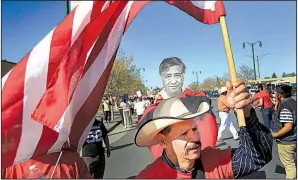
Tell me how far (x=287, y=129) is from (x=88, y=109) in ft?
3.83

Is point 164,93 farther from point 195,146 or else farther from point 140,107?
point 195,146

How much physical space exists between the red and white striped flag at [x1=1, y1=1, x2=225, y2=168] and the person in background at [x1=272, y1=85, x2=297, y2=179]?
728mm

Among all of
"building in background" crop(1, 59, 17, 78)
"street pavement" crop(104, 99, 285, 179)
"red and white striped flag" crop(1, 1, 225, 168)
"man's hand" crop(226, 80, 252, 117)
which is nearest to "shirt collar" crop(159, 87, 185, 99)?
"street pavement" crop(104, 99, 285, 179)

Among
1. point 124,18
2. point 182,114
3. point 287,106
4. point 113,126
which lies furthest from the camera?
point 287,106

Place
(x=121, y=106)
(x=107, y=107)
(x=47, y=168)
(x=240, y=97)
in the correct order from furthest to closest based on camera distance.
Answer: (x=121, y=106)
(x=107, y=107)
(x=47, y=168)
(x=240, y=97)

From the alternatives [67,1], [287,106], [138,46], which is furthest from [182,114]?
[287,106]

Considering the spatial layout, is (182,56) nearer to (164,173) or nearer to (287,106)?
(164,173)

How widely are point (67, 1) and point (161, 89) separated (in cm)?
64

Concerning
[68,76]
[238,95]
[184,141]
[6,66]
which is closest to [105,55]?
[68,76]

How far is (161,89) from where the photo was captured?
1.98 meters

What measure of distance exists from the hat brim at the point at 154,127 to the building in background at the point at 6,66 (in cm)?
69

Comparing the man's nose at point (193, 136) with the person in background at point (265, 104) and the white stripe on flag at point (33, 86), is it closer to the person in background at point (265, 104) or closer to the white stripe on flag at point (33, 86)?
the person in background at point (265, 104)

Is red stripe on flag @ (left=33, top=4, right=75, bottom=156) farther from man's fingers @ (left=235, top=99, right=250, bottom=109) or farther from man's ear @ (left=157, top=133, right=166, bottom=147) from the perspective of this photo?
man's fingers @ (left=235, top=99, right=250, bottom=109)

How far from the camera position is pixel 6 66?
189cm
